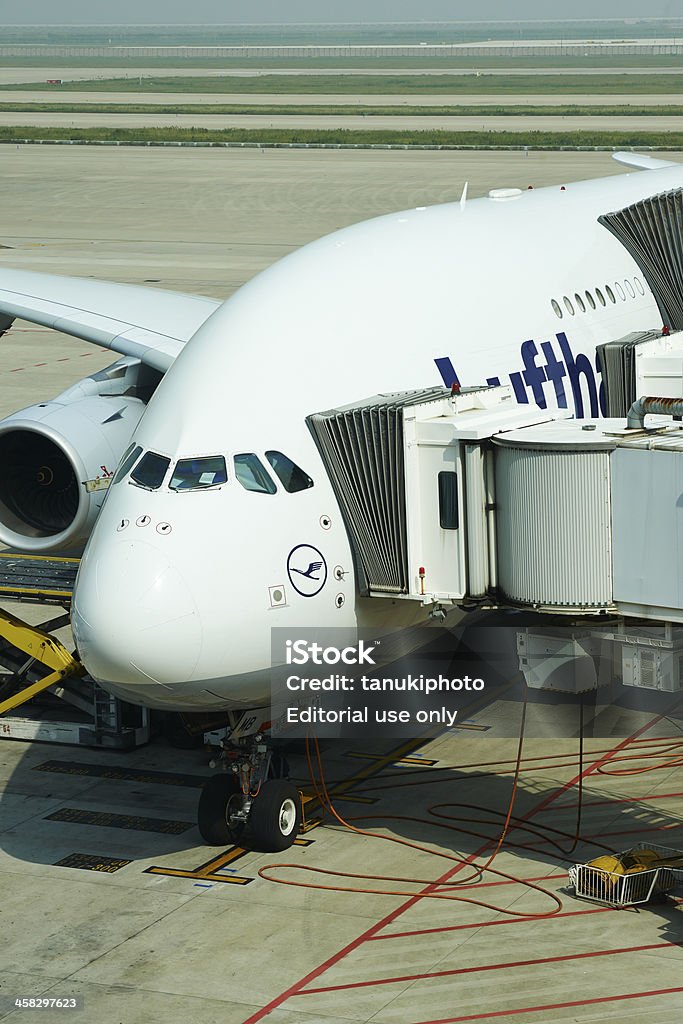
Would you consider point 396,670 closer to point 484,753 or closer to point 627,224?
point 484,753

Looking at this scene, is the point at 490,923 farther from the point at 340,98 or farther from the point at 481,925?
the point at 340,98

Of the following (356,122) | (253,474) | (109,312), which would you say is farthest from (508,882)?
(356,122)

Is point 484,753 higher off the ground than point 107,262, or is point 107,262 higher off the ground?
point 107,262

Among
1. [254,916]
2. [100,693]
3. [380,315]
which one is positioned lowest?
[254,916]

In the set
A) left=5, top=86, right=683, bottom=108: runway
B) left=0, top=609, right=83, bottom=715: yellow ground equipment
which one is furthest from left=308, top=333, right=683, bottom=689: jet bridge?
left=5, top=86, right=683, bottom=108: runway

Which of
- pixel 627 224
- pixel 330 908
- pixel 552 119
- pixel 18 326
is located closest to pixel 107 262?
pixel 18 326

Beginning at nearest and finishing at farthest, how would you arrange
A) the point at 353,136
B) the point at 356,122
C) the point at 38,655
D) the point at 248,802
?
the point at 248,802 → the point at 38,655 → the point at 353,136 → the point at 356,122

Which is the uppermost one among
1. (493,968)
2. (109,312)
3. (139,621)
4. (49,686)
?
(109,312)

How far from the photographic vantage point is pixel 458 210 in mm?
20062

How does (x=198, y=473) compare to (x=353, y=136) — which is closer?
(x=198, y=473)

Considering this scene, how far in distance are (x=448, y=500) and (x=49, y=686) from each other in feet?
24.2

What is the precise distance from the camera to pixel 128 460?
1548 centimetres

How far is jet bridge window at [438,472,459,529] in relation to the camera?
1496 cm

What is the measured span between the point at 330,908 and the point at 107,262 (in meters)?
47.6
